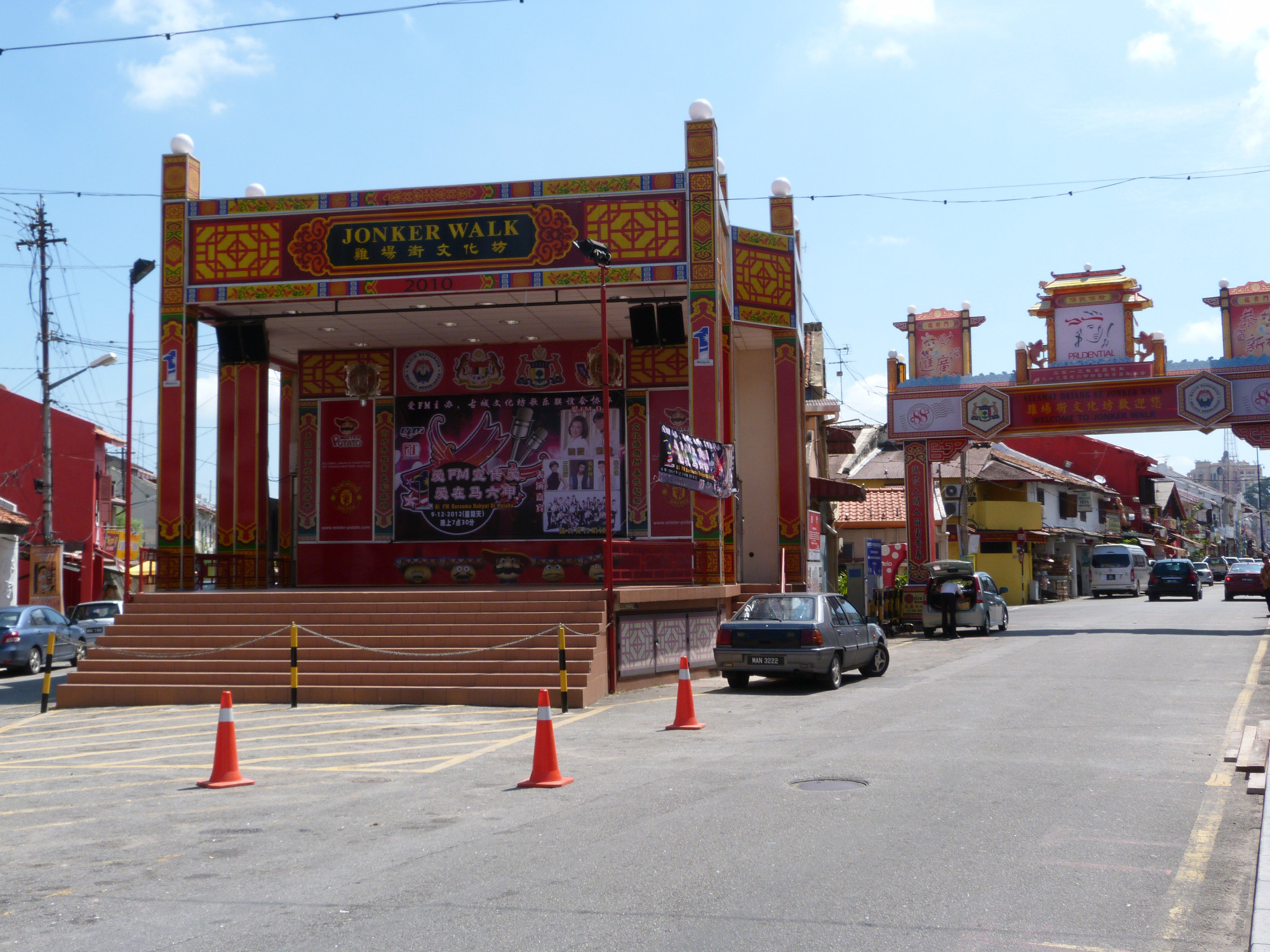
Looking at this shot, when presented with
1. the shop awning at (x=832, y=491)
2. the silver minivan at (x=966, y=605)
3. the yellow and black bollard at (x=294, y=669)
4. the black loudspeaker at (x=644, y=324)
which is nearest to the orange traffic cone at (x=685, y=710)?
the yellow and black bollard at (x=294, y=669)

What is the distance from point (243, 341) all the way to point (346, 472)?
13.6ft

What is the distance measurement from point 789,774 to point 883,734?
2571mm

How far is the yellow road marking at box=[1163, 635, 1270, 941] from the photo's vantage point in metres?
5.95

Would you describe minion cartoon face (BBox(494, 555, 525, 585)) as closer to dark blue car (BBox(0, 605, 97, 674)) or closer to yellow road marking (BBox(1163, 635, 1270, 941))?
dark blue car (BBox(0, 605, 97, 674))

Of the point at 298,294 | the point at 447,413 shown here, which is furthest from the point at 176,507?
the point at 447,413

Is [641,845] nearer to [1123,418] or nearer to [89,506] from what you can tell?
[1123,418]

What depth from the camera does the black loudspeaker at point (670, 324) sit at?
22734mm

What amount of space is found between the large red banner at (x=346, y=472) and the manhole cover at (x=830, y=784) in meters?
18.3

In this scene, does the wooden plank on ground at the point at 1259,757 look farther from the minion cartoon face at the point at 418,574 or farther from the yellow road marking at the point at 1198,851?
the minion cartoon face at the point at 418,574

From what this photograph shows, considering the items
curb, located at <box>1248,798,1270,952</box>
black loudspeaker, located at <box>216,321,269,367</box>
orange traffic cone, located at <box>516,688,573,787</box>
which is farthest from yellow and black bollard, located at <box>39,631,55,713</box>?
curb, located at <box>1248,798,1270,952</box>

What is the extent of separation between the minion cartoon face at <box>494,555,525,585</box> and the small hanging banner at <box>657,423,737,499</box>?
6.32 metres

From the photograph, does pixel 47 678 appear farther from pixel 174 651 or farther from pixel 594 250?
pixel 594 250

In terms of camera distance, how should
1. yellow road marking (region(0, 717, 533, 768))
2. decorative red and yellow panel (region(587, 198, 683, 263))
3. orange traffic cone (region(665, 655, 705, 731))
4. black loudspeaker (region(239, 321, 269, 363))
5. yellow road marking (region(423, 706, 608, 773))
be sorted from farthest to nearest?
black loudspeaker (region(239, 321, 269, 363)) → decorative red and yellow panel (region(587, 198, 683, 263)) → orange traffic cone (region(665, 655, 705, 731)) → yellow road marking (region(0, 717, 533, 768)) → yellow road marking (region(423, 706, 608, 773))

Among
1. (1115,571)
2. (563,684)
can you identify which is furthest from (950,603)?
(1115,571)
